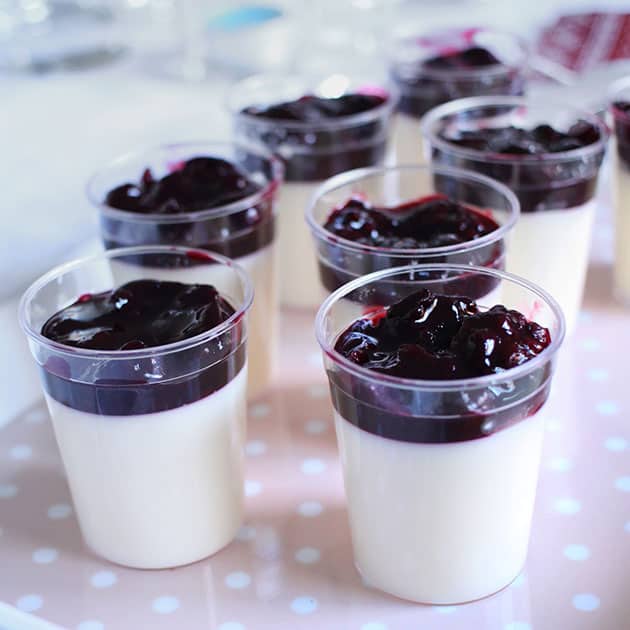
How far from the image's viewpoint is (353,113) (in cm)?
164

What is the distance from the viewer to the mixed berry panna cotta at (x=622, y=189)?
1.51 metres

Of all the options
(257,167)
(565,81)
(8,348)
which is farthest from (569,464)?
(565,81)

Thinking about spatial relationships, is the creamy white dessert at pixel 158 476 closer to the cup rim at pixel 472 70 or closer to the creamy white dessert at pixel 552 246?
the creamy white dessert at pixel 552 246

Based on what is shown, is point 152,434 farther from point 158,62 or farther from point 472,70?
point 158,62

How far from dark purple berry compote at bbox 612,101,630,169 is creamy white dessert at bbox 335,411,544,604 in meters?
0.66

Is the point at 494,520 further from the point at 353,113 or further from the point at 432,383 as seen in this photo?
the point at 353,113

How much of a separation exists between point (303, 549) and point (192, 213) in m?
0.46

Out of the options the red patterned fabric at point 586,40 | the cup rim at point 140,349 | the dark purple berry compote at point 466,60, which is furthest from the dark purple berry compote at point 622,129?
the red patterned fabric at point 586,40

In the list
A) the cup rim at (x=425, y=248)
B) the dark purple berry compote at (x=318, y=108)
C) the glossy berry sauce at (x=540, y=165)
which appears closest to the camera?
the cup rim at (x=425, y=248)

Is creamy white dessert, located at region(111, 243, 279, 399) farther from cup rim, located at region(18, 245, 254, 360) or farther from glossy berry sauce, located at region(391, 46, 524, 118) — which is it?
glossy berry sauce, located at region(391, 46, 524, 118)

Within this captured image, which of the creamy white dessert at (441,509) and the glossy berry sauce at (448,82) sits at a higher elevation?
the glossy berry sauce at (448,82)

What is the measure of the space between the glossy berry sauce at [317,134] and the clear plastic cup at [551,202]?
0.38ft

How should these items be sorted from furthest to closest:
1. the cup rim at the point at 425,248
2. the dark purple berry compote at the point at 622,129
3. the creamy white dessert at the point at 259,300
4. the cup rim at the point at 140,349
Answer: the dark purple berry compote at the point at 622,129 < the creamy white dessert at the point at 259,300 < the cup rim at the point at 425,248 < the cup rim at the point at 140,349

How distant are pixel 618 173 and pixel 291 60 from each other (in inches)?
41.0
